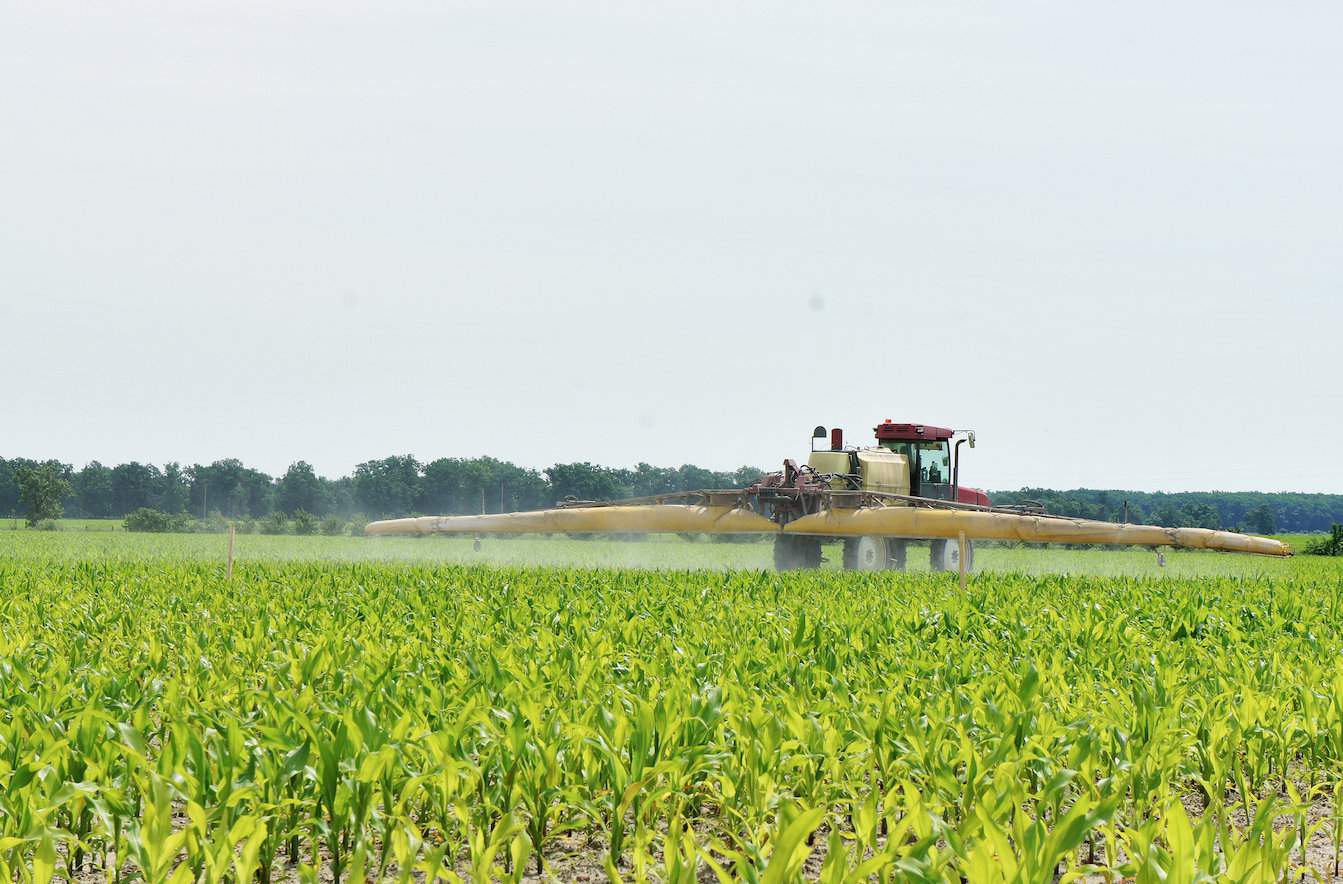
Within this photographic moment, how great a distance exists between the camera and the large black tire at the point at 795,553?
21156 mm

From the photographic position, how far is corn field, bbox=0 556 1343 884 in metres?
3.64

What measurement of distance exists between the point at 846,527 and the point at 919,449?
4184 mm

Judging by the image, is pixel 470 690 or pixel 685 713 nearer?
pixel 685 713

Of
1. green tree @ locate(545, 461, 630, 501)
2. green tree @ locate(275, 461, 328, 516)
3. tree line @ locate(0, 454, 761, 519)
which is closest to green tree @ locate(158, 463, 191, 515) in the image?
tree line @ locate(0, 454, 761, 519)

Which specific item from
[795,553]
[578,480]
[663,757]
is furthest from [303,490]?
[663,757]

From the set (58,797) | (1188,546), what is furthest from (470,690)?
(1188,546)

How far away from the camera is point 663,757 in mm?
4809

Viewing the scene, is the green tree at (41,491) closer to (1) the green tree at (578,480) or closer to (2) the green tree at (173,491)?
(2) the green tree at (173,491)

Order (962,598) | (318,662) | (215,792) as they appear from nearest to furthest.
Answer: (215,792) < (318,662) < (962,598)

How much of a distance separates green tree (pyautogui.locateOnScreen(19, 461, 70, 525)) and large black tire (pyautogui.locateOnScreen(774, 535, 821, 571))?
2686 inches

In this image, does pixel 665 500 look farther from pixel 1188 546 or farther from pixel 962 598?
pixel 962 598

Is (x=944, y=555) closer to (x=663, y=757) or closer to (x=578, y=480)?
(x=663, y=757)

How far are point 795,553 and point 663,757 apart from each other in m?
16.6

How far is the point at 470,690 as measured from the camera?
590 centimetres
